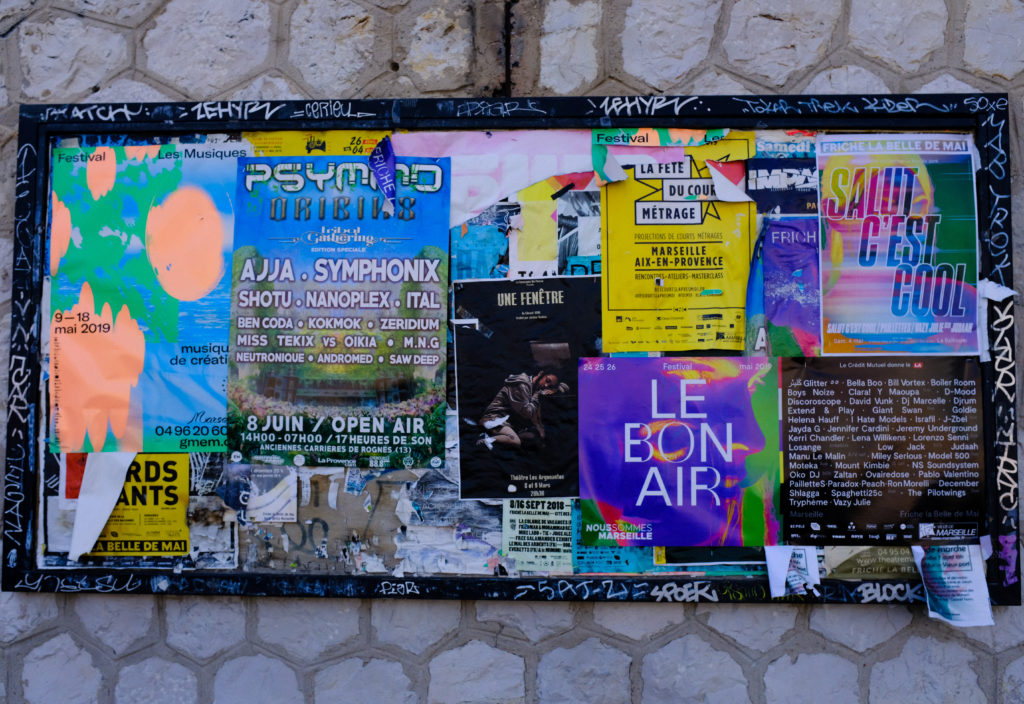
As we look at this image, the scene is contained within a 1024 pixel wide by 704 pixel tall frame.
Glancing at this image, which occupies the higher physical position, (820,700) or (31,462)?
(31,462)

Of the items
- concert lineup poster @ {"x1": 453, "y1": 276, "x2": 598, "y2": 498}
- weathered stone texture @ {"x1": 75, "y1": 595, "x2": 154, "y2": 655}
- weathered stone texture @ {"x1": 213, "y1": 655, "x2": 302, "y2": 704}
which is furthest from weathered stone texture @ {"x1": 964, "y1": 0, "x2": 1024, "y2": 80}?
weathered stone texture @ {"x1": 75, "y1": 595, "x2": 154, "y2": 655}

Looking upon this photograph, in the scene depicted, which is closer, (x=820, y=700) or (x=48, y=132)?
(x=820, y=700)

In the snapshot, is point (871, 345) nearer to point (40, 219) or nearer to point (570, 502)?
point (570, 502)

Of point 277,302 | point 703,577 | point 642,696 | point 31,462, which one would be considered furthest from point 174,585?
point 703,577

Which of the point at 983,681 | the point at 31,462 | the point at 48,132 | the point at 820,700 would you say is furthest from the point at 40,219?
the point at 983,681

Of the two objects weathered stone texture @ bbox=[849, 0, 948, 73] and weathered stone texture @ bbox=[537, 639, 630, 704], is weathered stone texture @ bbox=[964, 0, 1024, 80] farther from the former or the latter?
weathered stone texture @ bbox=[537, 639, 630, 704]

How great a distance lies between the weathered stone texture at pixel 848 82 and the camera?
2598 mm

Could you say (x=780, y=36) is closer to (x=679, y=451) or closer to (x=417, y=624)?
(x=679, y=451)

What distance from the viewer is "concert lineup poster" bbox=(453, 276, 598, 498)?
255cm

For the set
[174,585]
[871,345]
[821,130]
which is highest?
[821,130]

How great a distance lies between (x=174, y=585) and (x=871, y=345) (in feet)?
8.77

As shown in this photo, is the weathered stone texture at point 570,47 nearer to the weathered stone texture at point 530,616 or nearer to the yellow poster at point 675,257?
the yellow poster at point 675,257

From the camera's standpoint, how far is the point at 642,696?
252 cm

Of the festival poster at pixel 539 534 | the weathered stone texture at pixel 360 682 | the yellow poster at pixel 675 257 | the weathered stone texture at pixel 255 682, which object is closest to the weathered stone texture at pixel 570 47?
the yellow poster at pixel 675 257
